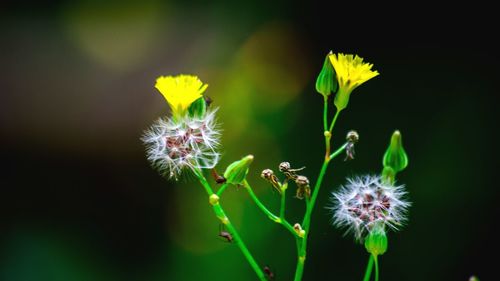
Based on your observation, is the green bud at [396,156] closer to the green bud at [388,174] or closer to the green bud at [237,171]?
the green bud at [388,174]

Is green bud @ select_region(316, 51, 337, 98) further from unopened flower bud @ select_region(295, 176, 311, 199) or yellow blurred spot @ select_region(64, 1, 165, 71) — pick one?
yellow blurred spot @ select_region(64, 1, 165, 71)

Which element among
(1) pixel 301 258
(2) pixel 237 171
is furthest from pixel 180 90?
(1) pixel 301 258

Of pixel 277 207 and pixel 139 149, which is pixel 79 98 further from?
pixel 277 207

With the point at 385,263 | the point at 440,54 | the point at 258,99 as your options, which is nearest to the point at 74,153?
the point at 258,99

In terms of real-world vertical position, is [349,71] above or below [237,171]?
above

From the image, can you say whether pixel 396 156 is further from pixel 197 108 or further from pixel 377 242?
pixel 197 108

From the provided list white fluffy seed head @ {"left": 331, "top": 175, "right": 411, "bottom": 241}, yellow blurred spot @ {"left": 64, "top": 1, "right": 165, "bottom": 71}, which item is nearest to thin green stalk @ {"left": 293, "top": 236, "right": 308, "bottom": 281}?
white fluffy seed head @ {"left": 331, "top": 175, "right": 411, "bottom": 241}
